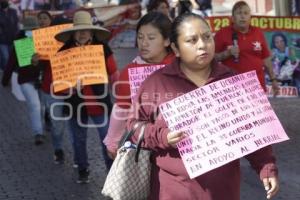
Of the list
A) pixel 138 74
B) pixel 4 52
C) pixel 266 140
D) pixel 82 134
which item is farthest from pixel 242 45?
pixel 4 52

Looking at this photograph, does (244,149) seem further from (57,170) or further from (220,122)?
(57,170)

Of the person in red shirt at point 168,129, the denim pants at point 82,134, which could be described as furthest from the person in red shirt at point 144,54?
the denim pants at point 82,134

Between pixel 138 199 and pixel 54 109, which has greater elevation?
pixel 138 199

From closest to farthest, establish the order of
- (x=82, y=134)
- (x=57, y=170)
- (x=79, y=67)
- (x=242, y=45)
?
(x=79, y=67)
(x=82, y=134)
(x=242, y=45)
(x=57, y=170)

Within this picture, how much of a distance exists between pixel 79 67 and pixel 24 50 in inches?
70.4

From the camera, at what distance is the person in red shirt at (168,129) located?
3.00m

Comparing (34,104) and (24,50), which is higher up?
(24,50)

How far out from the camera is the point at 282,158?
23.4ft

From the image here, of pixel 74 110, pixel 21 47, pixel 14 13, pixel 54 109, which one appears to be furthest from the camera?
pixel 14 13

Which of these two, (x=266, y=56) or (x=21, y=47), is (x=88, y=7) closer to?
(x=21, y=47)

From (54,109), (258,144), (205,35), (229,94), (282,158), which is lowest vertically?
(282,158)

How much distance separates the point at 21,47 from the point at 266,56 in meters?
2.65

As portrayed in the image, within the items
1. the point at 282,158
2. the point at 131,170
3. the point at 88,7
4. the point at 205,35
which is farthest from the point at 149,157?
the point at 88,7

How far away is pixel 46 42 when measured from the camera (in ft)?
22.2
